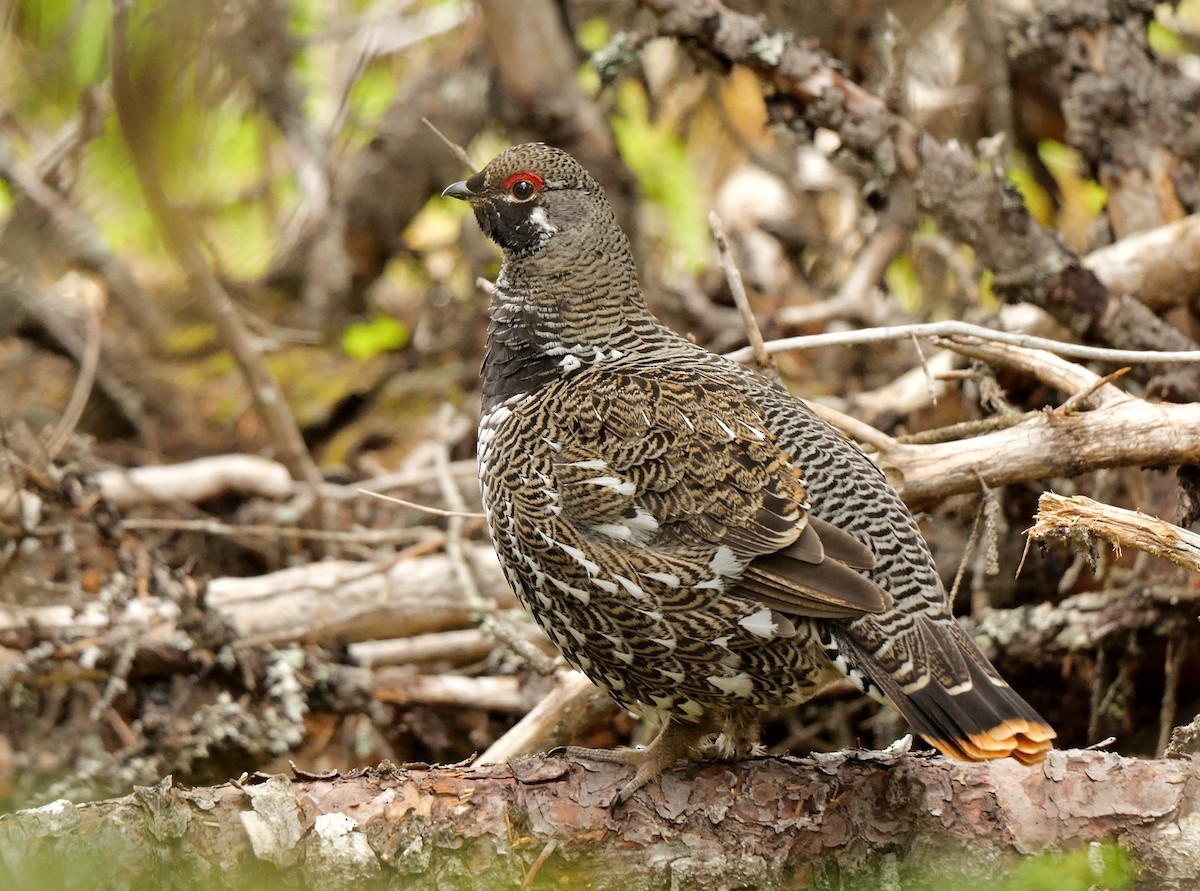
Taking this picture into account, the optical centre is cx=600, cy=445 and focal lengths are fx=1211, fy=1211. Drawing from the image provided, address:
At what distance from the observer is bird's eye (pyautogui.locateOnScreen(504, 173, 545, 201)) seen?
4234mm

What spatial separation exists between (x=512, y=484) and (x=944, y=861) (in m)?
1.59

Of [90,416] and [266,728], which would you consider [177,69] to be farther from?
[90,416]

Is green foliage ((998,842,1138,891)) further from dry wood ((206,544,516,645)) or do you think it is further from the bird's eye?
dry wood ((206,544,516,645))

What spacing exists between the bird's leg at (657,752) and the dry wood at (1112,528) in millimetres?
1148

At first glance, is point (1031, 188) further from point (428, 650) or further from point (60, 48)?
point (60, 48)

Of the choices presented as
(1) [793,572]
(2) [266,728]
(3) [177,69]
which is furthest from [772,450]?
(2) [266,728]

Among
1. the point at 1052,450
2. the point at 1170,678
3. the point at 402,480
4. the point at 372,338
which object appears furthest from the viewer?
the point at 372,338

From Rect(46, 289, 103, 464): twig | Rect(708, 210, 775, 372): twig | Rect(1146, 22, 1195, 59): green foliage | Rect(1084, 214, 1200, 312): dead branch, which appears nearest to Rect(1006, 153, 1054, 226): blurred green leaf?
Rect(1146, 22, 1195, 59): green foliage

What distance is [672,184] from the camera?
910cm

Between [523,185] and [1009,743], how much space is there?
2437mm

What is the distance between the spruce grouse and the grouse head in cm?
55

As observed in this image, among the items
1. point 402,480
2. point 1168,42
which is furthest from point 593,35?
point 402,480

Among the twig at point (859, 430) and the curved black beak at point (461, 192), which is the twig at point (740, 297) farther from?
the curved black beak at point (461, 192)

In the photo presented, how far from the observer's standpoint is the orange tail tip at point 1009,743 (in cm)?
293
